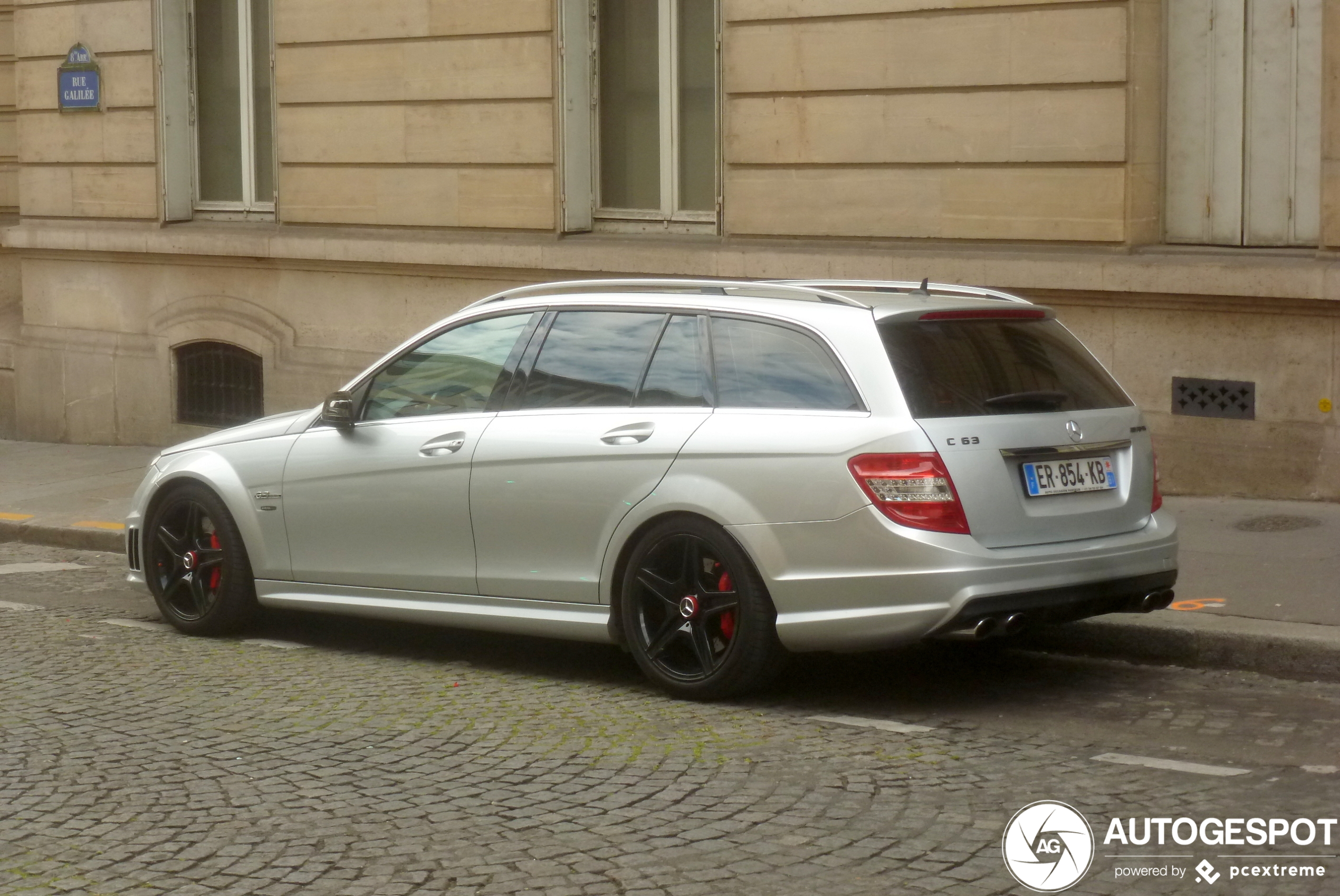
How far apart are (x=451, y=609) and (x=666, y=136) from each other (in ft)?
22.9

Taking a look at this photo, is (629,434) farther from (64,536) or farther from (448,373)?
(64,536)

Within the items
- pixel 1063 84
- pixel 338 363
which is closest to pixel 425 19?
pixel 338 363

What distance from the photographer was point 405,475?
7461mm

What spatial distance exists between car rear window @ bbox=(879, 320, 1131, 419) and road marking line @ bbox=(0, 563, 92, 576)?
20.2 ft

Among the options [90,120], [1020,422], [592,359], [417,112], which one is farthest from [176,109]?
[1020,422]

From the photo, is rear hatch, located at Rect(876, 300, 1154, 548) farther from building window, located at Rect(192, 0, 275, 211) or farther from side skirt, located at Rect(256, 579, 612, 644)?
building window, located at Rect(192, 0, 275, 211)

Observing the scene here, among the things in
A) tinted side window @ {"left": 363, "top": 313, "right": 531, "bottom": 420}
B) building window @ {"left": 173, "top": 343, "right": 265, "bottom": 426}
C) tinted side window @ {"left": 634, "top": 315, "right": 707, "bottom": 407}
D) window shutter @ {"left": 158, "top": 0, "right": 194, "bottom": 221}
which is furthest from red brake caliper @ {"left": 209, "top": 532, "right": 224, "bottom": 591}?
window shutter @ {"left": 158, "top": 0, "right": 194, "bottom": 221}

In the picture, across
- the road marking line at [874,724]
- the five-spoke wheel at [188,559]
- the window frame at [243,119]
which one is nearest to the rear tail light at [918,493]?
the road marking line at [874,724]

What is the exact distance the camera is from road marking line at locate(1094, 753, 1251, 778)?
5.51 metres

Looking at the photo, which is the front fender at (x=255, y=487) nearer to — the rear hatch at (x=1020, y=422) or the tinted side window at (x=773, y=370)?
the tinted side window at (x=773, y=370)

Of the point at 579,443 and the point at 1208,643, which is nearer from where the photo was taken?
the point at 579,443

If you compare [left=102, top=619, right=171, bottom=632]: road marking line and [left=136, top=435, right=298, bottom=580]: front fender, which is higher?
[left=136, top=435, right=298, bottom=580]: front fender

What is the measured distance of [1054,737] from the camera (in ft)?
19.7

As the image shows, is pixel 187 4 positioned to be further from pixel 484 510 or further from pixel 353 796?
Result: pixel 353 796
